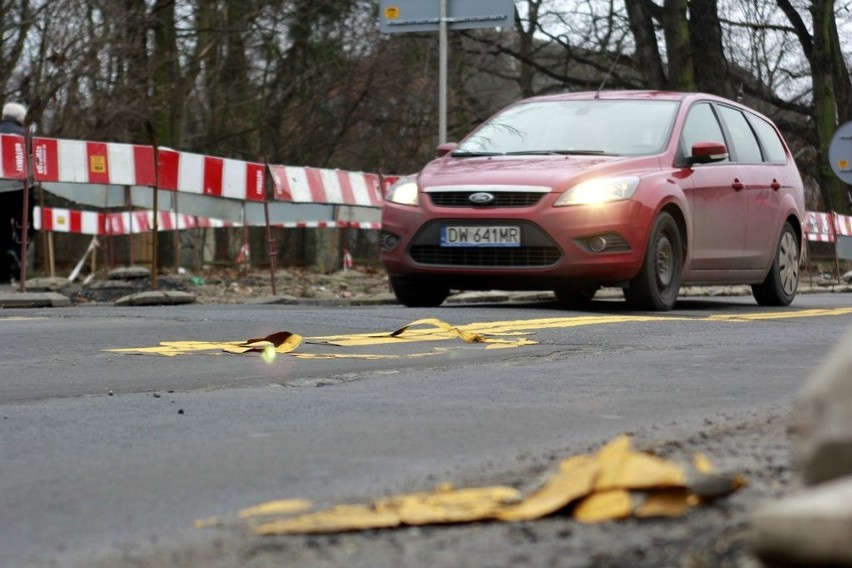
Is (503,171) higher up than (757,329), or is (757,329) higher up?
(503,171)

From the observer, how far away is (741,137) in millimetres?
13734

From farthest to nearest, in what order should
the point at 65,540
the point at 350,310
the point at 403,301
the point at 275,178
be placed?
the point at 275,178
the point at 403,301
the point at 350,310
the point at 65,540

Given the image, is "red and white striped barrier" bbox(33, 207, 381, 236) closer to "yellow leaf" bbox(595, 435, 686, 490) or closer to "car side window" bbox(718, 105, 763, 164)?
"car side window" bbox(718, 105, 763, 164)

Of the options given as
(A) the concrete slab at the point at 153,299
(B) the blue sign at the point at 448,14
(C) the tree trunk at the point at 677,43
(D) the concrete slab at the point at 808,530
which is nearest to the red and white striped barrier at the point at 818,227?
(C) the tree trunk at the point at 677,43

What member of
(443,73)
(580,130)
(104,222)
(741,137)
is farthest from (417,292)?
(104,222)

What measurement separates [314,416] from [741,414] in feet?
4.49

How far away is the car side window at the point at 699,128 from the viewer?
41.4ft

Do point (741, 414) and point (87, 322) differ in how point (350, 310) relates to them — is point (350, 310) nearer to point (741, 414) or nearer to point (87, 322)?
point (87, 322)

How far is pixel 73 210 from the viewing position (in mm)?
22375

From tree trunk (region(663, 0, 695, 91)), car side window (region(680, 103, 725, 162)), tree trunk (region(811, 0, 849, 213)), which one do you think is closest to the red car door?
car side window (region(680, 103, 725, 162))

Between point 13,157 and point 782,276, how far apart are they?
6859mm

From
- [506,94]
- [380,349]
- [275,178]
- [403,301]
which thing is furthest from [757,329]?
[506,94]

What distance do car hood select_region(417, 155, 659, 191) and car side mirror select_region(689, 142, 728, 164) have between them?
37 centimetres

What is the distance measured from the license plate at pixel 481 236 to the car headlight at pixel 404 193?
1.28ft
